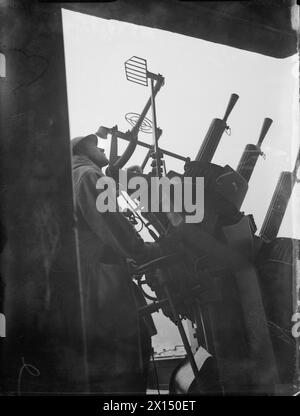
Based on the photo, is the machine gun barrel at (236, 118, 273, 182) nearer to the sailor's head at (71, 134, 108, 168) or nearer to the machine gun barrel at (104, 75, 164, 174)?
the machine gun barrel at (104, 75, 164, 174)

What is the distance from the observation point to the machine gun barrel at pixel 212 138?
3.51 m

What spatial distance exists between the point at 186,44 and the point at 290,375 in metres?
2.49

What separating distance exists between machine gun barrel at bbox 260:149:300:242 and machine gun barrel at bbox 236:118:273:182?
221 mm

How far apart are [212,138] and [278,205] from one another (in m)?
0.68

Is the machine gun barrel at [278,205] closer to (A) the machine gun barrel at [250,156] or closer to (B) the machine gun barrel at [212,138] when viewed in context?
(A) the machine gun barrel at [250,156]

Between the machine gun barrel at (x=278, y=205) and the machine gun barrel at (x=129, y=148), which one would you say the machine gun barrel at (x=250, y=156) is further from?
the machine gun barrel at (x=129, y=148)

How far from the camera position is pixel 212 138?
3512 millimetres

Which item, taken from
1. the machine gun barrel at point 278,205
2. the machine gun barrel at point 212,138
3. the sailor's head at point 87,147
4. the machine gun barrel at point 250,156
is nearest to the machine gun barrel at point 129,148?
the sailor's head at point 87,147

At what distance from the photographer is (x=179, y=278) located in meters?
3.39

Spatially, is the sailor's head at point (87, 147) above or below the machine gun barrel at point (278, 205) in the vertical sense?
above

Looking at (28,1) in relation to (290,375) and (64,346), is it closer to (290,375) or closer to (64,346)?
(64,346)

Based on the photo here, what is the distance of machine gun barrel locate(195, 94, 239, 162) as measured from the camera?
351 centimetres

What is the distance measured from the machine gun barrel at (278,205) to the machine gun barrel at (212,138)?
53 cm

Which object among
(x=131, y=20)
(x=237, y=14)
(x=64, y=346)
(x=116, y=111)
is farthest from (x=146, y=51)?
(x=64, y=346)
